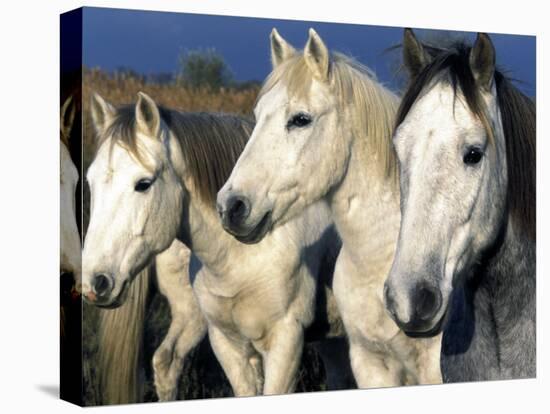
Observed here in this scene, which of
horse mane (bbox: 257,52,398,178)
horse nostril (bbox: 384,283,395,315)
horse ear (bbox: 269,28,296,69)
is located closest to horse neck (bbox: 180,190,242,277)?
horse mane (bbox: 257,52,398,178)

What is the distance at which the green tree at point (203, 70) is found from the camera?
275 inches

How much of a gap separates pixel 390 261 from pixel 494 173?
3.60 ft

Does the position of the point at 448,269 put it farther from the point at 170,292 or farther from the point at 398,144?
the point at 170,292

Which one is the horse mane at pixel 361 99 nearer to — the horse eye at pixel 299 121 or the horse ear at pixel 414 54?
the horse eye at pixel 299 121

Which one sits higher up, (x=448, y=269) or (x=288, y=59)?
(x=288, y=59)

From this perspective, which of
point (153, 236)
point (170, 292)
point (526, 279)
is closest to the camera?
point (526, 279)

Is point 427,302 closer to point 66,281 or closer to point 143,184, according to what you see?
point 143,184

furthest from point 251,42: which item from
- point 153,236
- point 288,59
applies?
point 153,236

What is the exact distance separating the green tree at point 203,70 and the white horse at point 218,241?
22 cm

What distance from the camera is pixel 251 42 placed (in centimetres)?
718

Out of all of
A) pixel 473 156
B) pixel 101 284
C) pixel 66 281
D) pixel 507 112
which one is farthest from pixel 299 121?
pixel 66 281

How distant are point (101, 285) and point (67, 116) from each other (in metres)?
1.12

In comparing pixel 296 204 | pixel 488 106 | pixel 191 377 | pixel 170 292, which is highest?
pixel 488 106

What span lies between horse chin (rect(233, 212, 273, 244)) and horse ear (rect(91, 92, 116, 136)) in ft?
3.29
